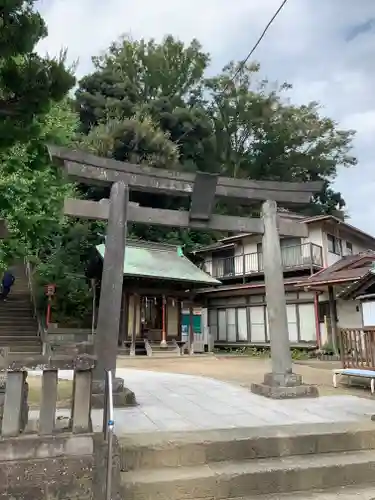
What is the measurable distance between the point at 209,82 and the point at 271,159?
9126 mm

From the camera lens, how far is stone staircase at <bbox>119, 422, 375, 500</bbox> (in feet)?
12.0

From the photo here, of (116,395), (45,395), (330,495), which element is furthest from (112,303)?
(330,495)

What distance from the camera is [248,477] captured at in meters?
3.77

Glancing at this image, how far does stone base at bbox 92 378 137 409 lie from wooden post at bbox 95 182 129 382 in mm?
176

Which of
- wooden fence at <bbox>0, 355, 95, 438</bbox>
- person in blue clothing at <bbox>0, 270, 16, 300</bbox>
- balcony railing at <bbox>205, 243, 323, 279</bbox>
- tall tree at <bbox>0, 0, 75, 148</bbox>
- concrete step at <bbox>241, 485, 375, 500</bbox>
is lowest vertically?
concrete step at <bbox>241, 485, 375, 500</bbox>

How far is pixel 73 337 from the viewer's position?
16219 mm

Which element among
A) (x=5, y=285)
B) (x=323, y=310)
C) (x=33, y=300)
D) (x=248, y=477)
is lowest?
(x=248, y=477)

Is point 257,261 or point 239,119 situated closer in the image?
point 257,261

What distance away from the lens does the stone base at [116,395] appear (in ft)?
18.4

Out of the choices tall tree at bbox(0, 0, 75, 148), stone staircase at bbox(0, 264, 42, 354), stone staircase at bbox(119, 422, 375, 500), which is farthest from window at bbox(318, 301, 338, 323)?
tall tree at bbox(0, 0, 75, 148)

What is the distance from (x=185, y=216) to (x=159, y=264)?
12258 mm

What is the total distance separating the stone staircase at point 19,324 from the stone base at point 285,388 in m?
10.8

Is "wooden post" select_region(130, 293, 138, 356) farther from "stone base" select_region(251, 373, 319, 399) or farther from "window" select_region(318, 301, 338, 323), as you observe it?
"stone base" select_region(251, 373, 319, 399)

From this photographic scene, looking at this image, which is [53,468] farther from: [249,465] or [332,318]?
[332,318]
